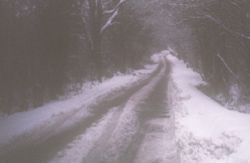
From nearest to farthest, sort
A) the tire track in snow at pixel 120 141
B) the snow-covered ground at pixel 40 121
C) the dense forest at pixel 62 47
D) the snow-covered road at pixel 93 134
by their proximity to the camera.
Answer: the tire track in snow at pixel 120 141
the snow-covered road at pixel 93 134
the snow-covered ground at pixel 40 121
the dense forest at pixel 62 47

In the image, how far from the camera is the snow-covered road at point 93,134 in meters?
9.38

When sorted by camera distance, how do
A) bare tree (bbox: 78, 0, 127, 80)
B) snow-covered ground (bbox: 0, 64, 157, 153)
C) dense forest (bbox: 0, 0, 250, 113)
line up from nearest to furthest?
snow-covered ground (bbox: 0, 64, 157, 153), dense forest (bbox: 0, 0, 250, 113), bare tree (bbox: 78, 0, 127, 80)

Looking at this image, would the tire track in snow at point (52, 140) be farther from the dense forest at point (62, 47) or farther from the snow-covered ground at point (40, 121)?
the dense forest at point (62, 47)

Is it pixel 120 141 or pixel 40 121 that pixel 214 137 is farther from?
pixel 40 121

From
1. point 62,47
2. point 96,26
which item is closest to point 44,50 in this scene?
point 62,47

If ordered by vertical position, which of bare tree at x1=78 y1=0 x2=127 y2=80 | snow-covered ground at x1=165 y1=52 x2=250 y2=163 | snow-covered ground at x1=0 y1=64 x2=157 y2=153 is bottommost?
snow-covered ground at x1=0 y1=64 x2=157 y2=153

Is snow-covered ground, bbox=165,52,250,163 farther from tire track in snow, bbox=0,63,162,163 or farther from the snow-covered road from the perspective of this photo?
tire track in snow, bbox=0,63,162,163

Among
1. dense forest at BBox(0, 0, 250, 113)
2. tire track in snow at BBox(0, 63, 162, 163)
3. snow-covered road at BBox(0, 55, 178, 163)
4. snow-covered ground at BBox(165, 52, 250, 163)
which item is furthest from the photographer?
dense forest at BBox(0, 0, 250, 113)

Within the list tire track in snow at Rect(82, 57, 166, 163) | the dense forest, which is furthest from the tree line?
tire track in snow at Rect(82, 57, 166, 163)

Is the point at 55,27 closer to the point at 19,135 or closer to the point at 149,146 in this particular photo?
the point at 19,135

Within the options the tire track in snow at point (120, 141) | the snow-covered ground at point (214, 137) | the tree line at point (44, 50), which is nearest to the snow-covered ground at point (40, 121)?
the tree line at point (44, 50)

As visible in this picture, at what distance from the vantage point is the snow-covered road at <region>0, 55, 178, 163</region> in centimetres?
938

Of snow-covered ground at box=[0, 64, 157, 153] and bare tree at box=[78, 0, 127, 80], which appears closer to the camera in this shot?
snow-covered ground at box=[0, 64, 157, 153]

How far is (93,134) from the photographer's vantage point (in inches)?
463
